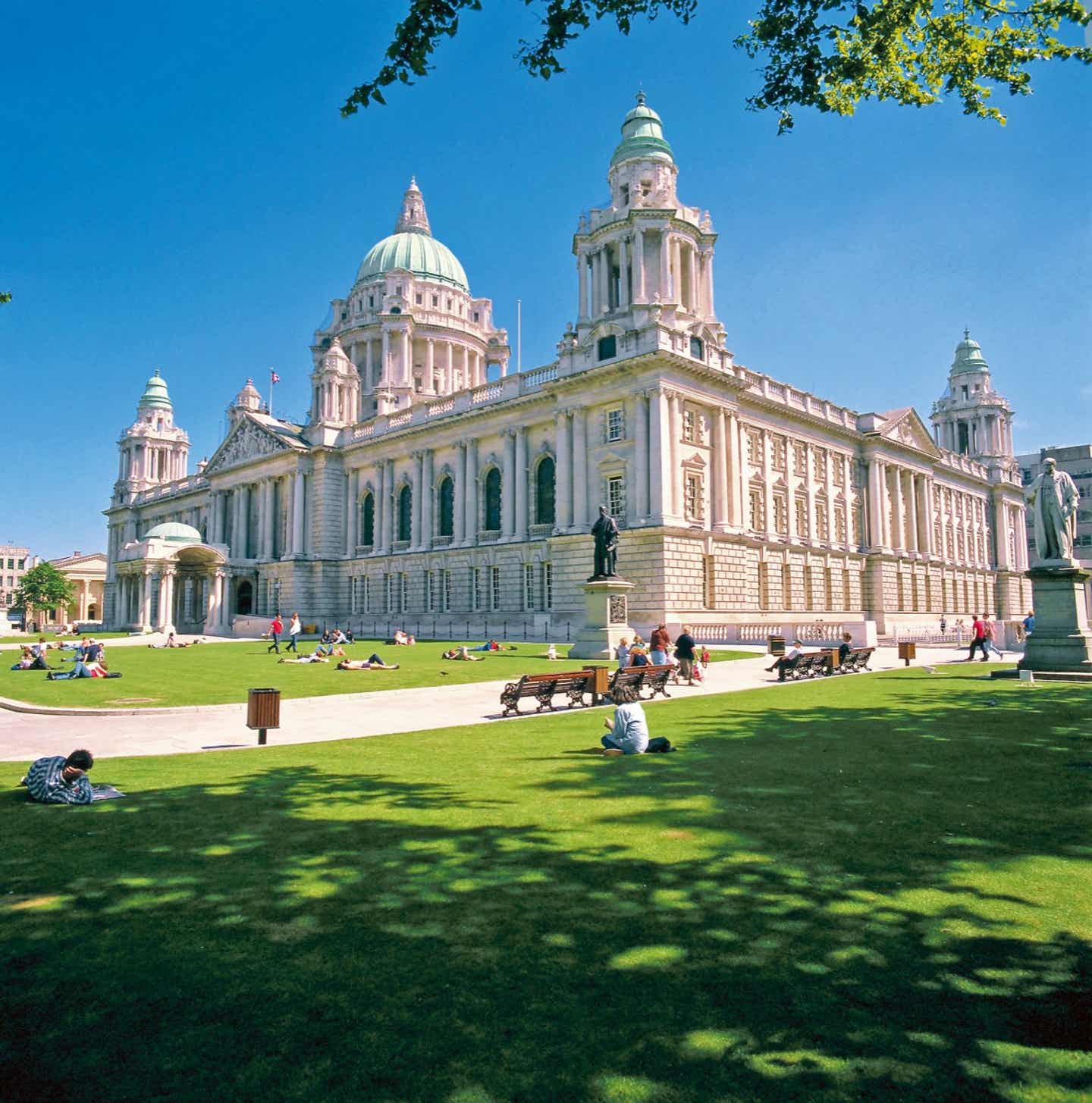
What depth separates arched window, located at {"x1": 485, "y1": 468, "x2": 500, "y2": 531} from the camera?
54969 mm

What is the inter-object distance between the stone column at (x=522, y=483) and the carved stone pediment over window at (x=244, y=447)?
2456 centimetres

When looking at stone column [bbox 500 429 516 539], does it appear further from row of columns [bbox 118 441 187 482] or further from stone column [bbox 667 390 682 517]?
row of columns [bbox 118 441 187 482]

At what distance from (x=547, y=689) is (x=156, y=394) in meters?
99.6

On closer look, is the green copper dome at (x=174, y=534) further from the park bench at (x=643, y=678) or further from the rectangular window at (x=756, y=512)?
the park bench at (x=643, y=678)

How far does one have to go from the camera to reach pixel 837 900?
5488mm

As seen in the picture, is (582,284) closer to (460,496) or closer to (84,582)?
(460,496)

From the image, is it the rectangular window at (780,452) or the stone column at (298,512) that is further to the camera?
the stone column at (298,512)

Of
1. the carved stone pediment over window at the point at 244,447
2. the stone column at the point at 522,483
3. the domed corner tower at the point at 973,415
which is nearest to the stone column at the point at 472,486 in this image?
the stone column at the point at 522,483

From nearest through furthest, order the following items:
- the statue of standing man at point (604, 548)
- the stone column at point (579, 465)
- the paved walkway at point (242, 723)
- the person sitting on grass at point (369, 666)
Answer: the paved walkway at point (242, 723) < the person sitting on grass at point (369, 666) < the statue of standing man at point (604, 548) < the stone column at point (579, 465)

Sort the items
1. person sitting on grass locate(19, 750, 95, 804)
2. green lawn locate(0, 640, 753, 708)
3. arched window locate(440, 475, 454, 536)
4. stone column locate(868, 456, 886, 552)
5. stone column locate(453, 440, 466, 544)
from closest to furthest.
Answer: person sitting on grass locate(19, 750, 95, 804), green lawn locate(0, 640, 753, 708), stone column locate(453, 440, 466, 544), arched window locate(440, 475, 454, 536), stone column locate(868, 456, 886, 552)

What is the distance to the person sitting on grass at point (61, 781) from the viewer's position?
854 cm

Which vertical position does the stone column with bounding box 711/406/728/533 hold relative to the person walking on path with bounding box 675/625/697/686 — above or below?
above

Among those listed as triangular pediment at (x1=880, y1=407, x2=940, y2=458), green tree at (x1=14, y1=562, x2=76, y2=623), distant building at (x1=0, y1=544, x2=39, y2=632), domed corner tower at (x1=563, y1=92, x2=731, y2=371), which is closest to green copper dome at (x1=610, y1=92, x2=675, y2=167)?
domed corner tower at (x1=563, y1=92, x2=731, y2=371)

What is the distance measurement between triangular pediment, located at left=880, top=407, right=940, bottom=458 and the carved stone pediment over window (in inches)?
1899
